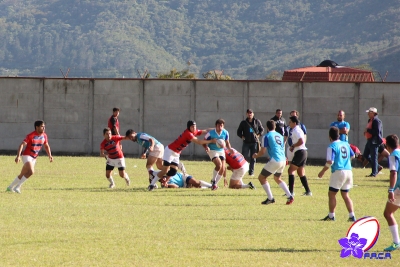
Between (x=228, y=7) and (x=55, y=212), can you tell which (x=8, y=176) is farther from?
(x=228, y=7)

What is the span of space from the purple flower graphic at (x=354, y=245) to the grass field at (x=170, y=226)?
0.12m

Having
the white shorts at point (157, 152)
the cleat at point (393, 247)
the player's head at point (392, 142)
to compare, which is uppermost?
the player's head at point (392, 142)

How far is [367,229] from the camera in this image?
1058 cm

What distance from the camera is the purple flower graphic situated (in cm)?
1075

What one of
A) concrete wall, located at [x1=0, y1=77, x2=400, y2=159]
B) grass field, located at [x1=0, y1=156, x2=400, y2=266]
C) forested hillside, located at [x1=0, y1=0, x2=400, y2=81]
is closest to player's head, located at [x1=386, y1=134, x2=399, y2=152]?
grass field, located at [x1=0, y1=156, x2=400, y2=266]

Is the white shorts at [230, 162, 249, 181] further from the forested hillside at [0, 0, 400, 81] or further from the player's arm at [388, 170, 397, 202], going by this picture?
the forested hillside at [0, 0, 400, 81]

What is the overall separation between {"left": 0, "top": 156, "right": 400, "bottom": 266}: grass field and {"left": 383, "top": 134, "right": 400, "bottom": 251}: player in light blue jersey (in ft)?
1.09

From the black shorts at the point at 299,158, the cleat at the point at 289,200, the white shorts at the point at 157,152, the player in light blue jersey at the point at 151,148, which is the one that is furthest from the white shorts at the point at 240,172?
the cleat at the point at 289,200

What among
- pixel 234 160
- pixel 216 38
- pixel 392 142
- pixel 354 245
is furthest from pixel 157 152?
pixel 216 38

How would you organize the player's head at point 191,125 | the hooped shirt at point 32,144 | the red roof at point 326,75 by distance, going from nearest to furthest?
the hooped shirt at point 32,144 → the player's head at point 191,125 → the red roof at point 326,75

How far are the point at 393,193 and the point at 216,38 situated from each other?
562 feet

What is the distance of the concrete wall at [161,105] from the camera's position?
32.9 meters

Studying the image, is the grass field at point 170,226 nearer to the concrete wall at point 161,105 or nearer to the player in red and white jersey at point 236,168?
the player in red and white jersey at point 236,168

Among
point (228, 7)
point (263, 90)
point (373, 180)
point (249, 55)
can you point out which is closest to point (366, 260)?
point (373, 180)
